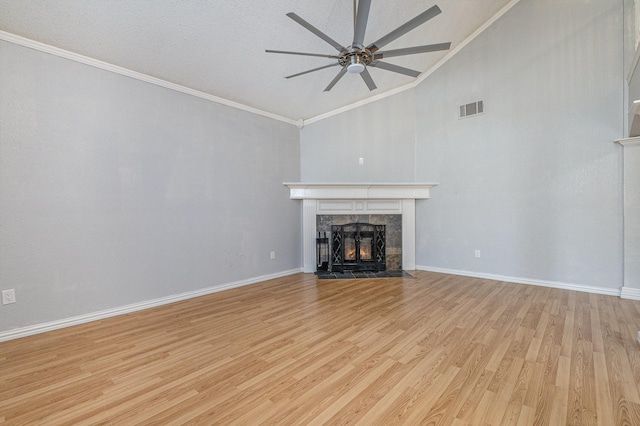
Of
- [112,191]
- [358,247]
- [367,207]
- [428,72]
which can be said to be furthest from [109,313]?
[428,72]

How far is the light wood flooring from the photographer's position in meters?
1.50

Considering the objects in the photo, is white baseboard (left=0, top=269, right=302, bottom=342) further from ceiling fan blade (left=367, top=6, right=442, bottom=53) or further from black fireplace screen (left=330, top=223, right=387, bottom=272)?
ceiling fan blade (left=367, top=6, right=442, bottom=53)

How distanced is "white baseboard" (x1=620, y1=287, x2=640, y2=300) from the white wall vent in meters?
2.80

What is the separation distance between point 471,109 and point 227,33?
3.54 metres

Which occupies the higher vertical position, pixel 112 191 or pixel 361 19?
pixel 361 19

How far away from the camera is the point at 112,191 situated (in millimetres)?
2980

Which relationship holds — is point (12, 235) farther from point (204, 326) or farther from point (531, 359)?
point (531, 359)

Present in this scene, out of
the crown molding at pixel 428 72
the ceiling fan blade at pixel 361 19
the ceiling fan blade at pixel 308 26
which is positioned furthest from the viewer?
the crown molding at pixel 428 72

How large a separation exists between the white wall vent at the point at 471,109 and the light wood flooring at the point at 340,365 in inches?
106

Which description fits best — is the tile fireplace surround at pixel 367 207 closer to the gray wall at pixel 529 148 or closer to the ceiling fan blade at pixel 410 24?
the gray wall at pixel 529 148

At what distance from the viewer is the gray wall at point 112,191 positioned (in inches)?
98.5

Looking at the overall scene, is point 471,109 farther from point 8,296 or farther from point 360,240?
point 8,296

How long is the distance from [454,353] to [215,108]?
3921mm

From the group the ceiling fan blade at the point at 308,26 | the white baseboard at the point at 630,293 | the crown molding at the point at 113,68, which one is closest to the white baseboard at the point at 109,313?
the crown molding at the point at 113,68
